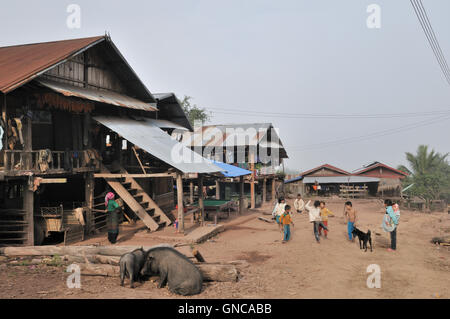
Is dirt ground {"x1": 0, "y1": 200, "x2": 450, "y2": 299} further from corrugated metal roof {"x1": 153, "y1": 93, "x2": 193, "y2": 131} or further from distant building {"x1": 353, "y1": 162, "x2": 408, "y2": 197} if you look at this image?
distant building {"x1": 353, "y1": 162, "x2": 408, "y2": 197}

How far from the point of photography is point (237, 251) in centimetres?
1252

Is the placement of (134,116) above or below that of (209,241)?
above

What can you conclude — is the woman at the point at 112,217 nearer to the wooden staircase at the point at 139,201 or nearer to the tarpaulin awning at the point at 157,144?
the wooden staircase at the point at 139,201

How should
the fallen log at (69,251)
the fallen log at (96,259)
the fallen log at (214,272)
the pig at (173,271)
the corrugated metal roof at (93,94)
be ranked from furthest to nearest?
1. the corrugated metal roof at (93,94)
2. the fallen log at (69,251)
3. the fallen log at (96,259)
4. the fallen log at (214,272)
5. the pig at (173,271)

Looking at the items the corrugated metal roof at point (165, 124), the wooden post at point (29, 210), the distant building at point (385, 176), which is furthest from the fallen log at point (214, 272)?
the distant building at point (385, 176)

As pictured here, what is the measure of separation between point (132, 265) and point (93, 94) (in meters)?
7.87

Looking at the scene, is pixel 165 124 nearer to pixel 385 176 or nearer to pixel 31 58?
pixel 31 58

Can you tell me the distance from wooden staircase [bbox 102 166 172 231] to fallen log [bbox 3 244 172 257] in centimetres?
465

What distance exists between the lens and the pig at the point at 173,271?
25.4 feet

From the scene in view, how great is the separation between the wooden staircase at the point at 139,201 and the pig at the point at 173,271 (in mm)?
6440
